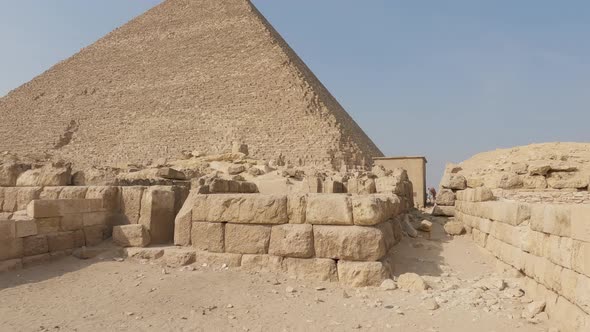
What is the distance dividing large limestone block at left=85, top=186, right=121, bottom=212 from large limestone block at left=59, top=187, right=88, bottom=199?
61 mm

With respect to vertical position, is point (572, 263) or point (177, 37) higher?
point (177, 37)

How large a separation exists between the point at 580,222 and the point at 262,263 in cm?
245

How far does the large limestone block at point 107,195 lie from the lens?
5.00 m

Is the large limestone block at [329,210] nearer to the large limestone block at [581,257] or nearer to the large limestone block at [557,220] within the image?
the large limestone block at [557,220]

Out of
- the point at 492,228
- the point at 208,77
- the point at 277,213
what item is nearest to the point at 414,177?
the point at 492,228

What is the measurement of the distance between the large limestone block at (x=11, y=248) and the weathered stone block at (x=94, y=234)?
685 millimetres

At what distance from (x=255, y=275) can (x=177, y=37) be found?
193 feet

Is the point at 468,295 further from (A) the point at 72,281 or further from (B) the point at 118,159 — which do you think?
(B) the point at 118,159

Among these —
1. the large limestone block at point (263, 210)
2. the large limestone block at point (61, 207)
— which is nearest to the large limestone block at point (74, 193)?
the large limestone block at point (61, 207)

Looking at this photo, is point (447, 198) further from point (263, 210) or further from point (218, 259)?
point (218, 259)

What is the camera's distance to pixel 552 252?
3.07 metres

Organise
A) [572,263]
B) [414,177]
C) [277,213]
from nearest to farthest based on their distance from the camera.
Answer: [572,263] → [277,213] → [414,177]

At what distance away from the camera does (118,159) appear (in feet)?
143

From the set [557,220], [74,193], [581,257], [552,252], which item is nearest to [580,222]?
[581,257]
